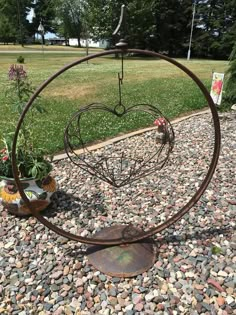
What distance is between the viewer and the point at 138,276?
2.80 metres

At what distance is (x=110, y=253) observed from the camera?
3049 mm

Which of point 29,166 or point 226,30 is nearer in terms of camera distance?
point 29,166

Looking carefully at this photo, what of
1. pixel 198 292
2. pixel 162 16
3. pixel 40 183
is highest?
pixel 162 16

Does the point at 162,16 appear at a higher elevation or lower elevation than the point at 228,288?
higher

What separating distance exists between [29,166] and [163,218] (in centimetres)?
148

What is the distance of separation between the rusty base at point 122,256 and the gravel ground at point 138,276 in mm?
61

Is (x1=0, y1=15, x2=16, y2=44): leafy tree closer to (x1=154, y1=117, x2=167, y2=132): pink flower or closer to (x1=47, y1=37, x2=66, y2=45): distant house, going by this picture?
(x1=47, y1=37, x2=66, y2=45): distant house

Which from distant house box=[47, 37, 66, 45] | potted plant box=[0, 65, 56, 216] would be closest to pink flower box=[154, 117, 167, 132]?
potted plant box=[0, 65, 56, 216]

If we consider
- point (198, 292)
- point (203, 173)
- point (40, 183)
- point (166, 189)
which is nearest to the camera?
point (198, 292)

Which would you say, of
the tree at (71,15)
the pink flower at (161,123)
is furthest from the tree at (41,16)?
the pink flower at (161,123)

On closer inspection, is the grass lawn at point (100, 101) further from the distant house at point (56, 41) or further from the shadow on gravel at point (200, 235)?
Result: the distant house at point (56, 41)

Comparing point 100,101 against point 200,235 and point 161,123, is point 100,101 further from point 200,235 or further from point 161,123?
point 200,235

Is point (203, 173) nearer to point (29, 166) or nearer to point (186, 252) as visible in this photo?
point (186, 252)

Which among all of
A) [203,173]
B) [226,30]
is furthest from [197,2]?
[203,173]
